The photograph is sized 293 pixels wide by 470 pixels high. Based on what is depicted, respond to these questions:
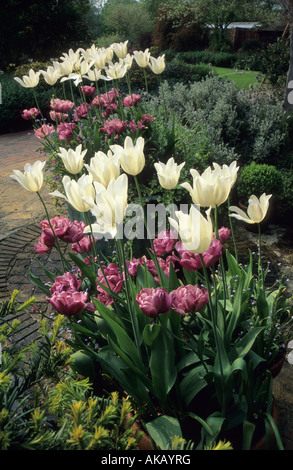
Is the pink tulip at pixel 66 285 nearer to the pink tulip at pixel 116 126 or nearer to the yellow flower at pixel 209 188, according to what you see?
the yellow flower at pixel 209 188

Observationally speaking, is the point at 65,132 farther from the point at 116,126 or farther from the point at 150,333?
the point at 150,333

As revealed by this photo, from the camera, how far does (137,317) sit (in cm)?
173

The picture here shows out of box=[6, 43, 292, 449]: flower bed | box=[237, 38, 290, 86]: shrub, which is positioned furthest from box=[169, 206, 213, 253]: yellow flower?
box=[237, 38, 290, 86]: shrub

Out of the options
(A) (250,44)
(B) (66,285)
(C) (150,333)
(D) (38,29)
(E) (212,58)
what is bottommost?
(E) (212,58)

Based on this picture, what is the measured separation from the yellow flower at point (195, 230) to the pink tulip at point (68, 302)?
0.52 metres

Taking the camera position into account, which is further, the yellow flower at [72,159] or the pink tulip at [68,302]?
the yellow flower at [72,159]

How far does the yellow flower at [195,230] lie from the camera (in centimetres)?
117

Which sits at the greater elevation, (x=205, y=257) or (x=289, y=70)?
(x=205, y=257)

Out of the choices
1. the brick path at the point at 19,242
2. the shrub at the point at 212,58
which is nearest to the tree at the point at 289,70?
the brick path at the point at 19,242

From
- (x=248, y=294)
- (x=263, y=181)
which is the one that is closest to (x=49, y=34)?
(x=263, y=181)

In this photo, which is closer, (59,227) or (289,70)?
(59,227)

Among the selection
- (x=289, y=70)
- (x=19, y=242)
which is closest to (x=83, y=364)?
(x=19, y=242)

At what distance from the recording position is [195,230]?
1.18 metres

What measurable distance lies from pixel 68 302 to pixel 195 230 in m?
0.59
